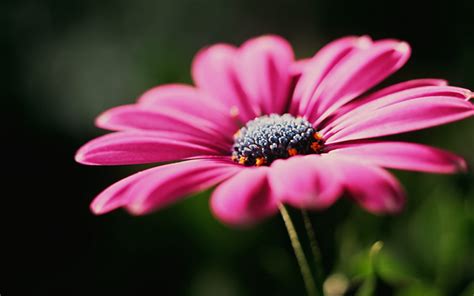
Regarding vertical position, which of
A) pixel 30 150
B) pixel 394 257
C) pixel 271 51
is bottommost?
pixel 394 257

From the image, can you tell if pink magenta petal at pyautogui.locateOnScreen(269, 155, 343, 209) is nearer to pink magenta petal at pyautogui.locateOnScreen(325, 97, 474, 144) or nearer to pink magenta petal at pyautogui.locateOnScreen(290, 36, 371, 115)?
pink magenta petal at pyautogui.locateOnScreen(325, 97, 474, 144)

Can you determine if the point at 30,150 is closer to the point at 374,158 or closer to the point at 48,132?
the point at 48,132

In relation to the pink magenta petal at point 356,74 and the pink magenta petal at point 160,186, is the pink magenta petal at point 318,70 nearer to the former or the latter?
the pink magenta petal at point 356,74

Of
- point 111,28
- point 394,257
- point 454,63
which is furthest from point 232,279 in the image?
point 111,28

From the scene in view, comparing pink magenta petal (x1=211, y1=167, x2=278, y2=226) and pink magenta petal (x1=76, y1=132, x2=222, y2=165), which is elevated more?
pink magenta petal (x1=76, y1=132, x2=222, y2=165)

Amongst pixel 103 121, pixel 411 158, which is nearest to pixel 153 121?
pixel 103 121

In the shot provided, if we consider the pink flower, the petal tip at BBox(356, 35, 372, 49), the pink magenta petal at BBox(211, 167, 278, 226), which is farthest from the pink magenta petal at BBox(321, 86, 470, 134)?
the pink magenta petal at BBox(211, 167, 278, 226)

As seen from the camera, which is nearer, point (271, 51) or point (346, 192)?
point (346, 192)
